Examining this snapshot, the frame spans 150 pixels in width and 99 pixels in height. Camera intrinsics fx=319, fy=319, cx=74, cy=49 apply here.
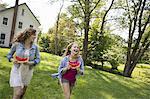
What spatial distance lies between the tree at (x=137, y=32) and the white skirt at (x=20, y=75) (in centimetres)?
2355

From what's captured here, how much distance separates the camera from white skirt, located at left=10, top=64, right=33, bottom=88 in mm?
7043

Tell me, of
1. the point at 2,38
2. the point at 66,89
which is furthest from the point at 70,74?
the point at 2,38

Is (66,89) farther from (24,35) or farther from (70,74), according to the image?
(24,35)

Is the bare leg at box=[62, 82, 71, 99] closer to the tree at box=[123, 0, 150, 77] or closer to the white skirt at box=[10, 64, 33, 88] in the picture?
the white skirt at box=[10, 64, 33, 88]

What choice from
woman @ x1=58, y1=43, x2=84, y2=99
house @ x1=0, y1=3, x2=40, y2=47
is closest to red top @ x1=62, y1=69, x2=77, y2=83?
woman @ x1=58, y1=43, x2=84, y2=99

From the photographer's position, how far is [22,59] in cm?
721

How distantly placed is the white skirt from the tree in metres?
23.5

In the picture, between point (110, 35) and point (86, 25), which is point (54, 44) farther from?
point (86, 25)

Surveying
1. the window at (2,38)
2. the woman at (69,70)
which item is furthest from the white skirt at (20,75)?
the window at (2,38)

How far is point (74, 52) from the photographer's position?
8.12 m

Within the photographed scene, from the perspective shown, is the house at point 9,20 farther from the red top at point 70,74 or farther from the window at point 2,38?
the red top at point 70,74

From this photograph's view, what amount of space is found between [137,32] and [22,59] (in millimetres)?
24893

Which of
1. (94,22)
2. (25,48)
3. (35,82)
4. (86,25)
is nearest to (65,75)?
(25,48)

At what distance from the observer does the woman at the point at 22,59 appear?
707 cm
